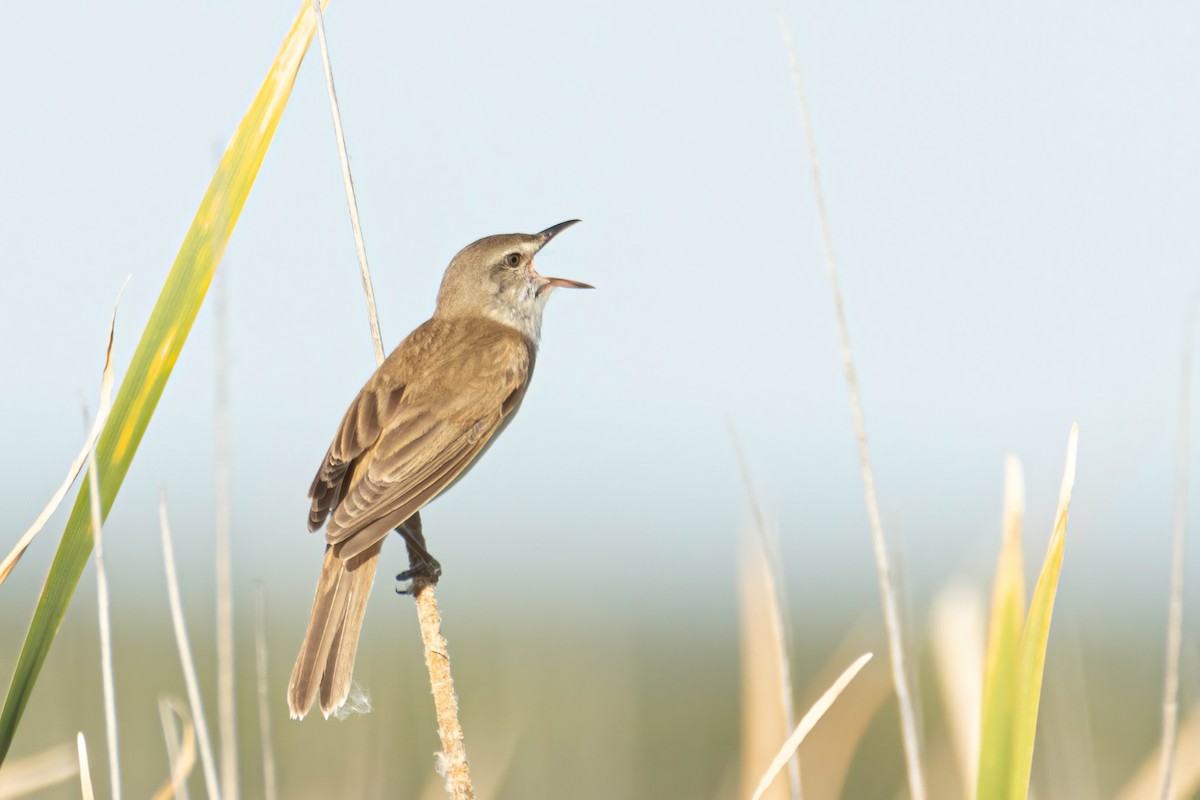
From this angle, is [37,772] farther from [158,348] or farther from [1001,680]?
[1001,680]

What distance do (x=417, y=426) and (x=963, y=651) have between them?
2.36 m

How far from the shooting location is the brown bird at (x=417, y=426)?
3346 millimetres

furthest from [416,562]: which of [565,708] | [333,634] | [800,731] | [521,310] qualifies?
[565,708]

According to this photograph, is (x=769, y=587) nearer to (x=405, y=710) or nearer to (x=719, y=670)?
(x=405, y=710)

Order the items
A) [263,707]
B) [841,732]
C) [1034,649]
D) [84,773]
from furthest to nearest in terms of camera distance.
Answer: [841,732] < [263,707] < [84,773] < [1034,649]

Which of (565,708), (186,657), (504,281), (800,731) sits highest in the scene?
(504,281)

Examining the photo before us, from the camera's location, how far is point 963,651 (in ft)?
6.75

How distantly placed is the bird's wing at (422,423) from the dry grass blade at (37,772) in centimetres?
85

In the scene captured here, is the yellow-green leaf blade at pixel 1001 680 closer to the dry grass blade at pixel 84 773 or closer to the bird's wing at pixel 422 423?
the dry grass blade at pixel 84 773

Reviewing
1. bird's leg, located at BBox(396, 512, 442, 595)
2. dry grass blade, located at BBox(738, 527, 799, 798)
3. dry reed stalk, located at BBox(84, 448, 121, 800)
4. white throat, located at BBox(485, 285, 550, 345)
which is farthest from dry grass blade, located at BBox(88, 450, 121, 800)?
white throat, located at BBox(485, 285, 550, 345)

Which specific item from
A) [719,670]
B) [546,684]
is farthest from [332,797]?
[719,670]

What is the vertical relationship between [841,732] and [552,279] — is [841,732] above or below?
below

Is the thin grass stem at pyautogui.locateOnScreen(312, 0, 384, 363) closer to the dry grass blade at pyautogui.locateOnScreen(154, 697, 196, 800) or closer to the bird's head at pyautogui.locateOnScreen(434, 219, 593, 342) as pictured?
the dry grass blade at pyautogui.locateOnScreen(154, 697, 196, 800)

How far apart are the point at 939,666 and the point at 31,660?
1.47m
